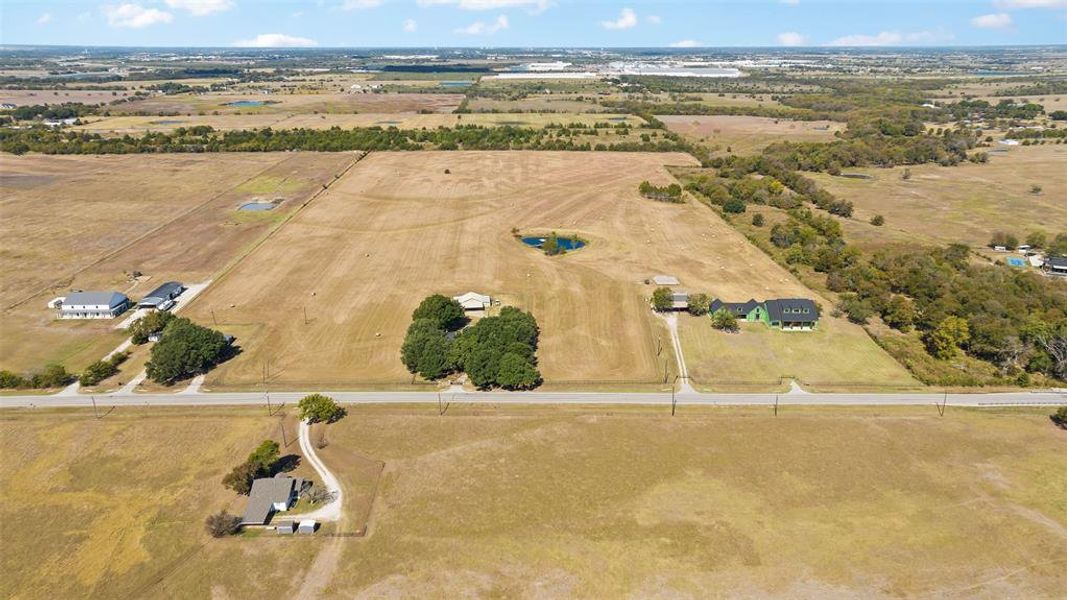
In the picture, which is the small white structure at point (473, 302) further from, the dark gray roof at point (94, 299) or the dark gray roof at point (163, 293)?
the dark gray roof at point (94, 299)

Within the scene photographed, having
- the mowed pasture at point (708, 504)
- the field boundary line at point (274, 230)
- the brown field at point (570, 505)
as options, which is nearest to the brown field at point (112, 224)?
the field boundary line at point (274, 230)

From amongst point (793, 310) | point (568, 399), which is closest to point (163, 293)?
point (568, 399)

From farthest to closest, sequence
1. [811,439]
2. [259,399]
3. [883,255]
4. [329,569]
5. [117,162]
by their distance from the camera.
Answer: [117,162], [883,255], [259,399], [811,439], [329,569]

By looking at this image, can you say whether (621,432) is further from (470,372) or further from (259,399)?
(259,399)

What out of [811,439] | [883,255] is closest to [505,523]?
[811,439]

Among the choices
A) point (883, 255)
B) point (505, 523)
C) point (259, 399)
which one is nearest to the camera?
point (505, 523)
